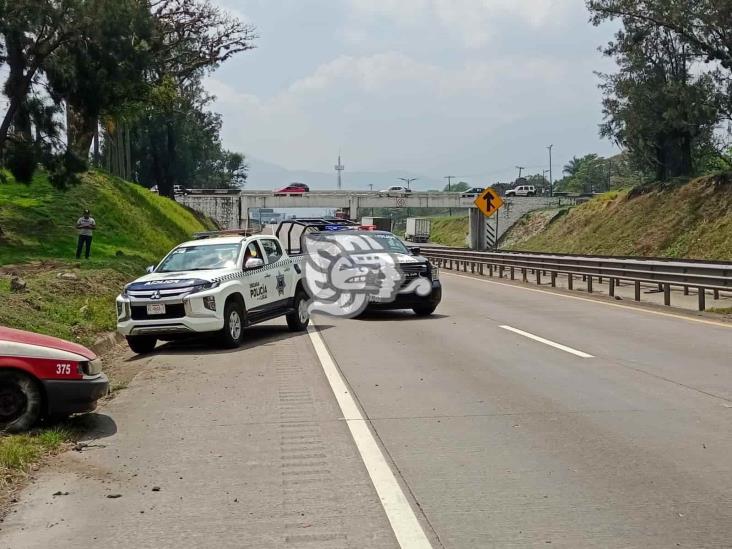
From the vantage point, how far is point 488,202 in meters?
37.2

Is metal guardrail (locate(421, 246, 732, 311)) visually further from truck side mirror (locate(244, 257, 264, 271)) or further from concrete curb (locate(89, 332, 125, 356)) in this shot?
concrete curb (locate(89, 332, 125, 356))

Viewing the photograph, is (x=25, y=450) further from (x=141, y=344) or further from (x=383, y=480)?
(x=141, y=344)

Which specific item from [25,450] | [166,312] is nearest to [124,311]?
[166,312]

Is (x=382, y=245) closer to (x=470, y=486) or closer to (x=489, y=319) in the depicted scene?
(x=489, y=319)

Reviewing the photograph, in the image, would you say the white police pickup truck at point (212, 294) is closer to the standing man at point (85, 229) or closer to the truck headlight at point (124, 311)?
the truck headlight at point (124, 311)

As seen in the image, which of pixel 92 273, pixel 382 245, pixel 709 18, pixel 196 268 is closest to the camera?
pixel 196 268

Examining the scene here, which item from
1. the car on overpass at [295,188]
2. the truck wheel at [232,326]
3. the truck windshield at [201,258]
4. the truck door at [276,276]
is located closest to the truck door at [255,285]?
the truck door at [276,276]

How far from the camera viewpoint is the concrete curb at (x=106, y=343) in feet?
44.5

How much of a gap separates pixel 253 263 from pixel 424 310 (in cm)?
507

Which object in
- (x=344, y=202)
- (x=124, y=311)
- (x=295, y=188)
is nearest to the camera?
(x=124, y=311)

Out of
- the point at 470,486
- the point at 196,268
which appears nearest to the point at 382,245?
the point at 196,268

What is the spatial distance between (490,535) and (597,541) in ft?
1.95

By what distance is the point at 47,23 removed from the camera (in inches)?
946

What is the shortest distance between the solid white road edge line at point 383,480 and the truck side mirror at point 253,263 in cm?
454
